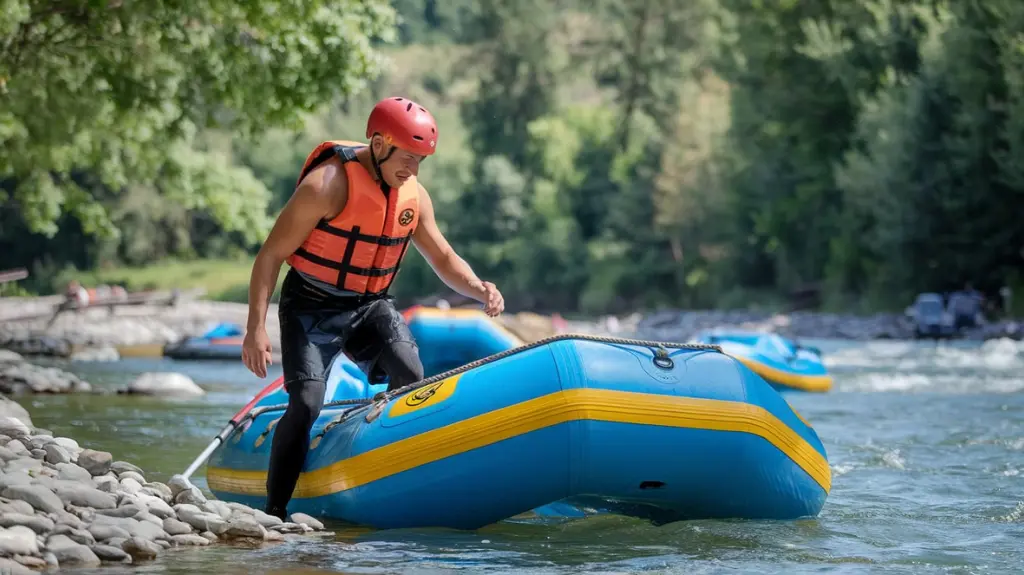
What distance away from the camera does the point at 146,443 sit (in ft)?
32.2

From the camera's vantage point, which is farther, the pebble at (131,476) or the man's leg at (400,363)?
the man's leg at (400,363)

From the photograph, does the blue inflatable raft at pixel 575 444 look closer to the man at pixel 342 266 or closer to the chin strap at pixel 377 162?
the man at pixel 342 266

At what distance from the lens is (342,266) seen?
19.8 ft

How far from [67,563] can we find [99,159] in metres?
13.2

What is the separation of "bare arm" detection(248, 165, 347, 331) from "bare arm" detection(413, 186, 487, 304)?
0.58m

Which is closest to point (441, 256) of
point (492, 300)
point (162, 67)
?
point (492, 300)

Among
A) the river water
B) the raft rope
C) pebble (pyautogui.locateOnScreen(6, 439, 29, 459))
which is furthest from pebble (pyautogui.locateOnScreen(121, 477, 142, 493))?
the raft rope

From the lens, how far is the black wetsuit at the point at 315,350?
6.07 metres

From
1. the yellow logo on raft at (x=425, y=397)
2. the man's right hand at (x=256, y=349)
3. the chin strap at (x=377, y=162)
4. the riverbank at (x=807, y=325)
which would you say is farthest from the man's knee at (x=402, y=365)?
the riverbank at (x=807, y=325)

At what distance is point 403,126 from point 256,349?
1.06 meters

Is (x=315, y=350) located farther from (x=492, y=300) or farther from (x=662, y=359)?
(x=662, y=359)

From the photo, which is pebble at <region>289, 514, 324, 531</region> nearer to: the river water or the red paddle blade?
the river water

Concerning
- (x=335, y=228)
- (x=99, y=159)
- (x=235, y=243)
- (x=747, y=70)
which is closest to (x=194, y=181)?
(x=99, y=159)

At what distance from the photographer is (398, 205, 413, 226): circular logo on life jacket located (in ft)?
20.0
